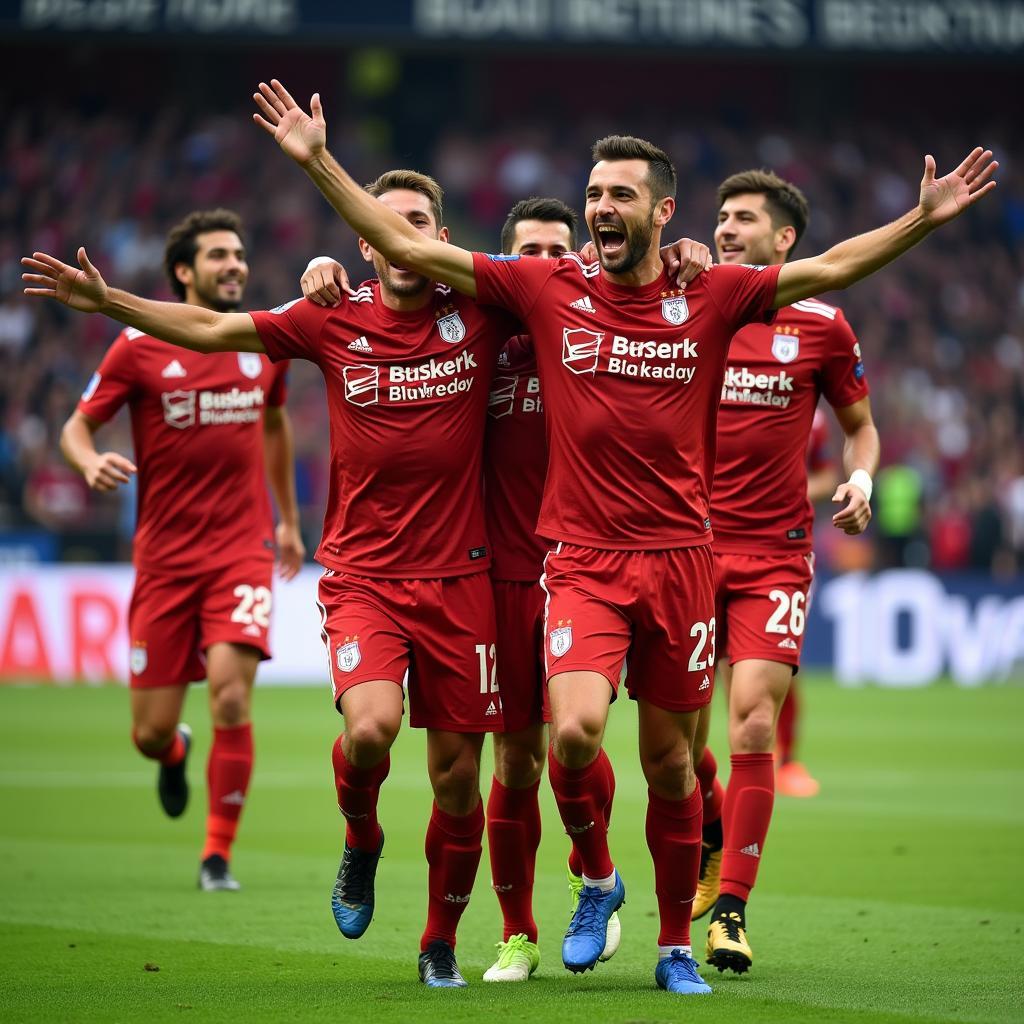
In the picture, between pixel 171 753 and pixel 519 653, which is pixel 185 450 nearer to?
pixel 171 753

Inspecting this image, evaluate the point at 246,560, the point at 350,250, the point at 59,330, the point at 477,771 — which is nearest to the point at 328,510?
the point at 477,771

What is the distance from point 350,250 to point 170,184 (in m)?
3.03

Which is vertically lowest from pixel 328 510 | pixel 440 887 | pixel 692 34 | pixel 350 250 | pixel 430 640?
pixel 440 887

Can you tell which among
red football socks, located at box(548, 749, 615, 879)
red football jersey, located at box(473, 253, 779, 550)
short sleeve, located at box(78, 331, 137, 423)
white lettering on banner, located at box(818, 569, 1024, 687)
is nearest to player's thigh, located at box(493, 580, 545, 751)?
red football socks, located at box(548, 749, 615, 879)

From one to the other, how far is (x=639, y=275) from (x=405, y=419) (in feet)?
3.03

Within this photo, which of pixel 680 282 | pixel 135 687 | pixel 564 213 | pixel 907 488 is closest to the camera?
pixel 680 282

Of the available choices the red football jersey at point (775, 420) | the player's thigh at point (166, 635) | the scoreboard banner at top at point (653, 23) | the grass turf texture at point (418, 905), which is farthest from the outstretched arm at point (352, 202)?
the scoreboard banner at top at point (653, 23)

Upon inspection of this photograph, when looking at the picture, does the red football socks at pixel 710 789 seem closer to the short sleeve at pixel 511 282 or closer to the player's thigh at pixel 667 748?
the player's thigh at pixel 667 748

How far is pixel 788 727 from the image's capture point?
436 inches

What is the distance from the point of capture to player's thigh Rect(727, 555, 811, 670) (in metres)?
6.89

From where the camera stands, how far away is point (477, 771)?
614 cm

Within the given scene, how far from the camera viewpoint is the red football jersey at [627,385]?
587cm

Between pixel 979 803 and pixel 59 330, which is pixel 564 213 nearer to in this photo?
pixel 979 803

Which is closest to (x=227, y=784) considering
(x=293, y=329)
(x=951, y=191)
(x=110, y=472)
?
(x=110, y=472)
